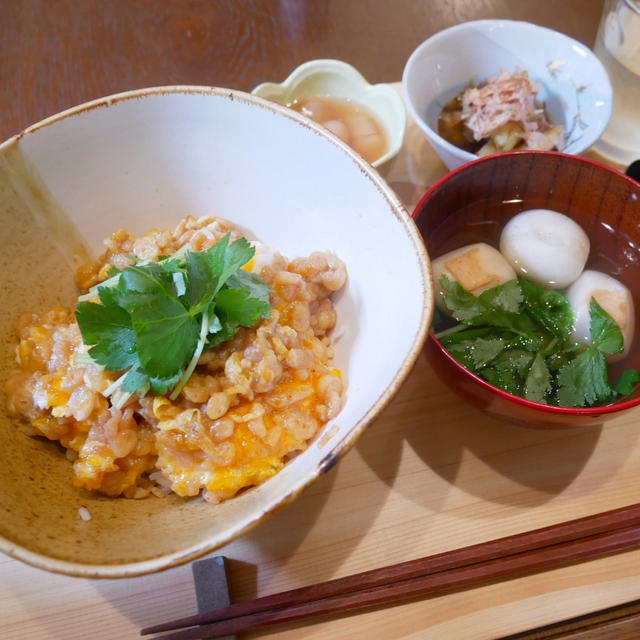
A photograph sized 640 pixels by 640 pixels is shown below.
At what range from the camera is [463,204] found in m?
1.73

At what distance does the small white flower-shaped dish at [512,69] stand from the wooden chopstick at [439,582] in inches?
49.2

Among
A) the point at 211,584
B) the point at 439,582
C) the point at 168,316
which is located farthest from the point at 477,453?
the point at 168,316

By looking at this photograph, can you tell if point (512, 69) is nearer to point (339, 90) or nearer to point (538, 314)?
point (339, 90)

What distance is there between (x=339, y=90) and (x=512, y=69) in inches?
26.7

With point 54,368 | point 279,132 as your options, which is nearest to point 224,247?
point 279,132

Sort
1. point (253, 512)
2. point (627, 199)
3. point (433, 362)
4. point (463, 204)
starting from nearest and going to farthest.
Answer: point (253, 512)
point (433, 362)
point (627, 199)
point (463, 204)

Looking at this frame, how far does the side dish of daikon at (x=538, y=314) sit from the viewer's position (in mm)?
1479

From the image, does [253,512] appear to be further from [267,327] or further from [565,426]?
[565,426]

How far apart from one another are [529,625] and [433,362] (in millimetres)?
659

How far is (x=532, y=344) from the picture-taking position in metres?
1.55

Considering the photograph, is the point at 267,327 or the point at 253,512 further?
the point at 267,327

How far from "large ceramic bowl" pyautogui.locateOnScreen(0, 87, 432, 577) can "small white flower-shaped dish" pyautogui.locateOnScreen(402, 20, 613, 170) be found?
2.25 ft

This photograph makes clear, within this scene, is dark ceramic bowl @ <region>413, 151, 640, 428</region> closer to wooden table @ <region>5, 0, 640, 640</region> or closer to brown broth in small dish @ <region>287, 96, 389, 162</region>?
wooden table @ <region>5, 0, 640, 640</region>

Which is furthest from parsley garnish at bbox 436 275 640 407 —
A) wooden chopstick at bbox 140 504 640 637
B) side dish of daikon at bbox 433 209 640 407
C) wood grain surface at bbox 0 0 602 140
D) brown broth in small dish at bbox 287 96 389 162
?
wood grain surface at bbox 0 0 602 140
